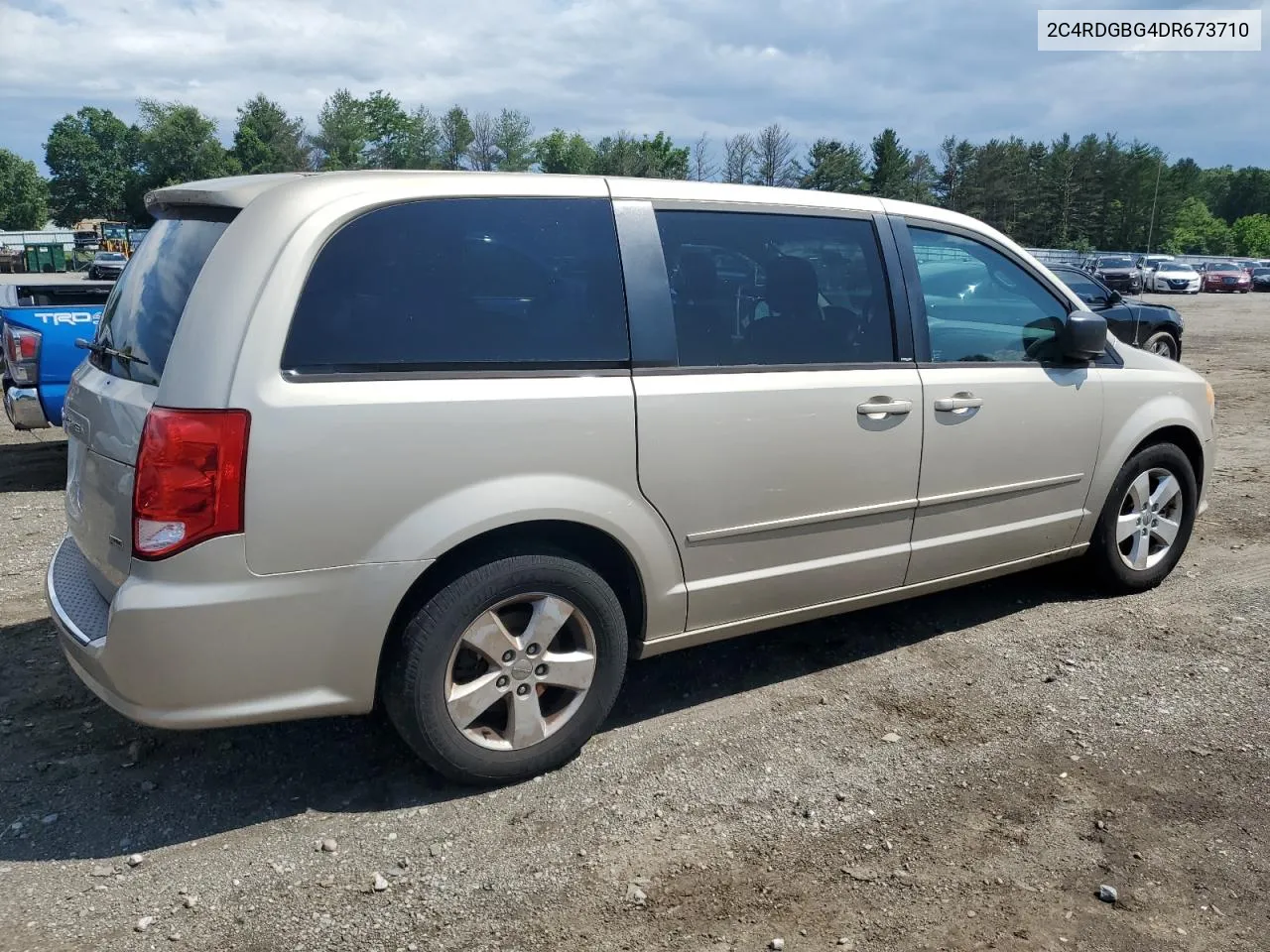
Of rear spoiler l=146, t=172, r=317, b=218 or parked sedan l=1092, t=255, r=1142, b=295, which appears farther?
parked sedan l=1092, t=255, r=1142, b=295

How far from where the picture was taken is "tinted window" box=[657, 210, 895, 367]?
11.6 feet

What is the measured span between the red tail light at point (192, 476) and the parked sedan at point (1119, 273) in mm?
36258

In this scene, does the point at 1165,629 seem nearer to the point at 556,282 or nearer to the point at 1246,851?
the point at 1246,851

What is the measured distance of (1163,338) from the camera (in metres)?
13.3

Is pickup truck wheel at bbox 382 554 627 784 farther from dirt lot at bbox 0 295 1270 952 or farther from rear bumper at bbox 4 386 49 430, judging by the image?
rear bumper at bbox 4 386 49 430

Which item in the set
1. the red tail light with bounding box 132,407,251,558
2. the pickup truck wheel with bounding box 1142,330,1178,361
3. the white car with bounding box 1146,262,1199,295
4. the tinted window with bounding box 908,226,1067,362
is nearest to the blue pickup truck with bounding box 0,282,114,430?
the red tail light with bounding box 132,407,251,558

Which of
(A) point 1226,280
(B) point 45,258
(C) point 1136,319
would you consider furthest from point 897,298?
(B) point 45,258

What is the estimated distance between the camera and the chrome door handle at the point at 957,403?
404 cm

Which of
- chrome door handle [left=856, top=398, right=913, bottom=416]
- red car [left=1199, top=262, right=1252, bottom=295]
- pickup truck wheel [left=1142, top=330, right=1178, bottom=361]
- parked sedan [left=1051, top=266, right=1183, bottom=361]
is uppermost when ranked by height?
red car [left=1199, top=262, right=1252, bottom=295]

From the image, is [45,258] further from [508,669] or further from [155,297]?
[508,669]

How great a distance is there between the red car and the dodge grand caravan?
4467cm

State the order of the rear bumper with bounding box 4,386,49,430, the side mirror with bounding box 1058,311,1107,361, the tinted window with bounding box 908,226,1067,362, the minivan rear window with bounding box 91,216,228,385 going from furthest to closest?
the rear bumper with bounding box 4,386,49,430 < the side mirror with bounding box 1058,311,1107,361 < the tinted window with bounding box 908,226,1067,362 < the minivan rear window with bounding box 91,216,228,385

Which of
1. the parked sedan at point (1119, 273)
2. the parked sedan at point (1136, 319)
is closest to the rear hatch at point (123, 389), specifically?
the parked sedan at point (1136, 319)

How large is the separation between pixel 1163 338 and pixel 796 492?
11668 millimetres
